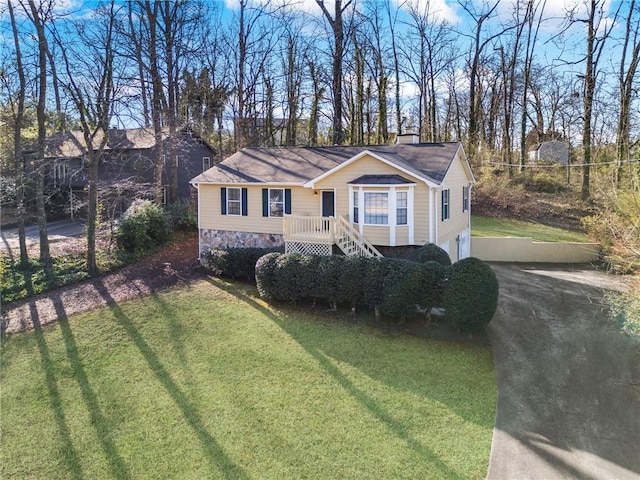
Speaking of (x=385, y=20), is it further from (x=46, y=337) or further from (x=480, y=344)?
(x=46, y=337)

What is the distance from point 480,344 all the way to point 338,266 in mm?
4262

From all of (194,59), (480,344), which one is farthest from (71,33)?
(480,344)

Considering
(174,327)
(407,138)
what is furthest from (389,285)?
(407,138)

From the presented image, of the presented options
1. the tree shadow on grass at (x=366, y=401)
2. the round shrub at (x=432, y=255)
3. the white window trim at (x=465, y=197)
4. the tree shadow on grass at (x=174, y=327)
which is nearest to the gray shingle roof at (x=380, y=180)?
the round shrub at (x=432, y=255)

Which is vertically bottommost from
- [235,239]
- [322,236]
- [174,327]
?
[174,327]

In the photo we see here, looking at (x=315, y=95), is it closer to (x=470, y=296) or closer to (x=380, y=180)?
(x=380, y=180)

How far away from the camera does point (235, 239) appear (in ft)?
56.6

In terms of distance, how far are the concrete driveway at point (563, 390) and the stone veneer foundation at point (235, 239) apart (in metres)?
8.36

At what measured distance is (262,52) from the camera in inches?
1122

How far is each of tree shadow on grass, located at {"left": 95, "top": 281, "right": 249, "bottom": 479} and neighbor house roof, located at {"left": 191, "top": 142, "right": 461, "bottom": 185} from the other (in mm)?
6919

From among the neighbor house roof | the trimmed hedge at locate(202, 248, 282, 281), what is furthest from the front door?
the trimmed hedge at locate(202, 248, 282, 281)

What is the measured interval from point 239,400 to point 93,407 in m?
2.87

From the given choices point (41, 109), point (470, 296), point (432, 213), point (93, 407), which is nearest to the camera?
point (93, 407)

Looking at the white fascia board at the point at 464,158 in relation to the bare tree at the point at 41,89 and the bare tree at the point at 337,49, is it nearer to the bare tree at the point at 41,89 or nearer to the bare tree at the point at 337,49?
the bare tree at the point at 337,49
